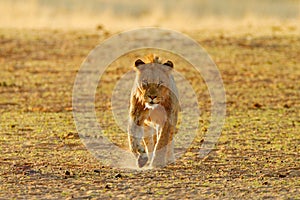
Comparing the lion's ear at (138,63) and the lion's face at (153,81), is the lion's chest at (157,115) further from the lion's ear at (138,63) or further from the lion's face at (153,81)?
the lion's ear at (138,63)

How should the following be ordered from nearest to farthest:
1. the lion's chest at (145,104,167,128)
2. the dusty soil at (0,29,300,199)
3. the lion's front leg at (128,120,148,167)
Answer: the dusty soil at (0,29,300,199)
the lion's chest at (145,104,167,128)
the lion's front leg at (128,120,148,167)

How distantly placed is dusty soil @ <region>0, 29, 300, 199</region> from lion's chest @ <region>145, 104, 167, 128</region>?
1.54 feet

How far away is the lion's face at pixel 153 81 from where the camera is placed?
8.38m

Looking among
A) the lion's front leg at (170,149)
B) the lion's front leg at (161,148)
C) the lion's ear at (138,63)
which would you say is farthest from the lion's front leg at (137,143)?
the lion's ear at (138,63)

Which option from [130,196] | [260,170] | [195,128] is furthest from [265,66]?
[130,196]

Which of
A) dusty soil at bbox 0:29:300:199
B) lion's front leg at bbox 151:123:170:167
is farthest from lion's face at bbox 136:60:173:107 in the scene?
dusty soil at bbox 0:29:300:199

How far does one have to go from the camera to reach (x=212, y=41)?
19766 millimetres

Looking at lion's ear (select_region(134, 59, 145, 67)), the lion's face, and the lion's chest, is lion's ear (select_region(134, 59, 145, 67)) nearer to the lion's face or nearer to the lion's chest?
the lion's face

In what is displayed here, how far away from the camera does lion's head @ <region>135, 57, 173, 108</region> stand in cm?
839

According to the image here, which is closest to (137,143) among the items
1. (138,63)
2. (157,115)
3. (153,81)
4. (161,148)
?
(161,148)

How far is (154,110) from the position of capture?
848cm

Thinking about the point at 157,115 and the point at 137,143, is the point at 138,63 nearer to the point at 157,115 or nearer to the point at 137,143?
the point at 157,115

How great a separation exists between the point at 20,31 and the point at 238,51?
5483 mm

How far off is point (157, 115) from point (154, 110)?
7 cm
